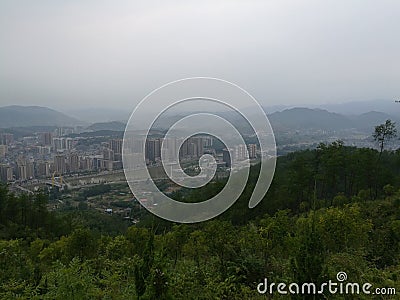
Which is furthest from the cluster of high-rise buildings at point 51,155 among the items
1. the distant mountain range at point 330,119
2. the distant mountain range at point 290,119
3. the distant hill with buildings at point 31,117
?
the distant mountain range at point 330,119

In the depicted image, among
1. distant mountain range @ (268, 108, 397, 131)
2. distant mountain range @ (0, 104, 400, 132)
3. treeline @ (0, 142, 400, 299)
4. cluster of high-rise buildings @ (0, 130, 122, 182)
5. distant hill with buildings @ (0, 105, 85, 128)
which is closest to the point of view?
treeline @ (0, 142, 400, 299)

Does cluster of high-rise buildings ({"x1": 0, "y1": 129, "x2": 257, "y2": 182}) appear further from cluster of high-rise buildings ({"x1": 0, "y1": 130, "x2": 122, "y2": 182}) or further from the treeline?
the treeline

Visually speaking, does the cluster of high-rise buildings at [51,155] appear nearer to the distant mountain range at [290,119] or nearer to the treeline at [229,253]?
the distant mountain range at [290,119]

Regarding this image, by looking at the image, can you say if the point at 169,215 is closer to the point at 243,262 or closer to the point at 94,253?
the point at 243,262

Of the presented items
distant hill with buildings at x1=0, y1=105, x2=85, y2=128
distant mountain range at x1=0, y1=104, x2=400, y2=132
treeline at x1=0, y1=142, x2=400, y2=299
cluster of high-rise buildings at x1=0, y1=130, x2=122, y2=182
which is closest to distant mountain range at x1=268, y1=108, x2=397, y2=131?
distant mountain range at x1=0, y1=104, x2=400, y2=132

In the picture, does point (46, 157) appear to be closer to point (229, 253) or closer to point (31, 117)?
point (31, 117)

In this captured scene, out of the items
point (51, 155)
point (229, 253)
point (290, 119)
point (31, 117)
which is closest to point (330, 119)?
point (290, 119)
